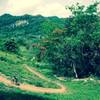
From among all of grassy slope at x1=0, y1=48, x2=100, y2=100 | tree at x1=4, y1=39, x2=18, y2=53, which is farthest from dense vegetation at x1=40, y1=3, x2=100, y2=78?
tree at x1=4, y1=39, x2=18, y2=53

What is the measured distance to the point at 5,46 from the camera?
92750 mm

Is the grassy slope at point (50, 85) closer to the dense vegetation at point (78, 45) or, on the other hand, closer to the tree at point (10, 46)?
the dense vegetation at point (78, 45)

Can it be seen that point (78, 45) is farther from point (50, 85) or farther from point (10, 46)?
point (10, 46)

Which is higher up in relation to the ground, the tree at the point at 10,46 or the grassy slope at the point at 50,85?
the tree at the point at 10,46

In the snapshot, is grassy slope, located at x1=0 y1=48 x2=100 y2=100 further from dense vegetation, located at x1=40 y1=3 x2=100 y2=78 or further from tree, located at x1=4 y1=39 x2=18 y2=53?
tree, located at x1=4 y1=39 x2=18 y2=53

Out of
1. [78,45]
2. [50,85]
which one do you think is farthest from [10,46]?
[50,85]

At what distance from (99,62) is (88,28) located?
7.12 meters

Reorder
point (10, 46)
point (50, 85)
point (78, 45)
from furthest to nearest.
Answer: point (10, 46) < point (78, 45) < point (50, 85)

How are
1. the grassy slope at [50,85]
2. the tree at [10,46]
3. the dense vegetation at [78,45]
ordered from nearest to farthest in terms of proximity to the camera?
the grassy slope at [50,85], the dense vegetation at [78,45], the tree at [10,46]

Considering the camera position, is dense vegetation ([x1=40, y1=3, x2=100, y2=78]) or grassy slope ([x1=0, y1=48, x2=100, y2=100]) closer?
grassy slope ([x1=0, y1=48, x2=100, y2=100])

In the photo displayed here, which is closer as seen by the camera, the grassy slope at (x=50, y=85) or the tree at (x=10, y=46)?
the grassy slope at (x=50, y=85)

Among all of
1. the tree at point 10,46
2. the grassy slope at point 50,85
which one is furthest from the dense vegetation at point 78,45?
the tree at point 10,46

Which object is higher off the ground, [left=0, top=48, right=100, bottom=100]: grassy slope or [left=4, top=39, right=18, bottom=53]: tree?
[left=4, top=39, right=18, bottom=53]: tree

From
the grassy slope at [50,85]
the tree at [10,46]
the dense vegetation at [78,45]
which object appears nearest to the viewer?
the grassy slope at [50,85]
